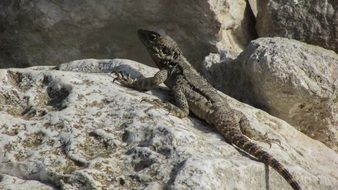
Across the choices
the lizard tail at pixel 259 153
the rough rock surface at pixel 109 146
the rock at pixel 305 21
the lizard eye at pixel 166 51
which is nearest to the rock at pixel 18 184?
the rough rock surface at pixel 109 146

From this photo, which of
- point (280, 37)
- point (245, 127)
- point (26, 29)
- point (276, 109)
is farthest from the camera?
point (26, 29)

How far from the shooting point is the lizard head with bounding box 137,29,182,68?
7.64m

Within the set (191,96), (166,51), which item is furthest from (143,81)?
(166,51)

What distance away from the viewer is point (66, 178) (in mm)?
5129

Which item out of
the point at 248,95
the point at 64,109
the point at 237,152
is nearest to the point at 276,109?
the point at 248,95

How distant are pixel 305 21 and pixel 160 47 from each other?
2032 mm

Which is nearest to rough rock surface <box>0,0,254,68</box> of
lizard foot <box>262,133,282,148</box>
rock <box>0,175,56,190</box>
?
lizard foot <box>262,133,282,148</box>

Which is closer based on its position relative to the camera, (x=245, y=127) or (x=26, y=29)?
(x=245, y=127)

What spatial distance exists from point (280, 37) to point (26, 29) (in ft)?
10.9

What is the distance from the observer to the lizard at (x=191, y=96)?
617 centimetres

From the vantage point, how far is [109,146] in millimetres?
5527

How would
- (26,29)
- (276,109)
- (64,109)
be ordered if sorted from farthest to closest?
(26,29) → (276,109) → (64,109)

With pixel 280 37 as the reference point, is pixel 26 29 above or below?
below

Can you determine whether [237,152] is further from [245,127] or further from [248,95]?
[248,95]
